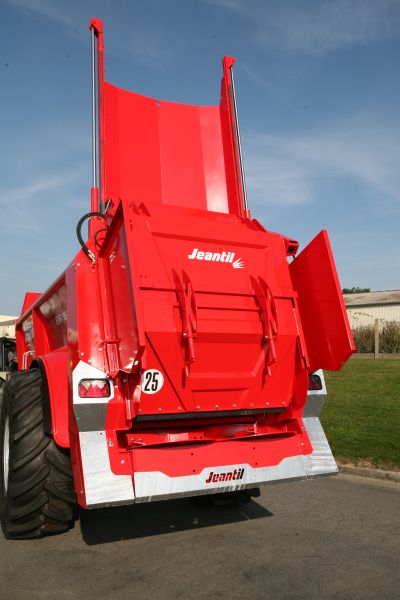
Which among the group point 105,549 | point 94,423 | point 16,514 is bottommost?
point 105,549

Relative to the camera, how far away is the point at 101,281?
14.1 ft

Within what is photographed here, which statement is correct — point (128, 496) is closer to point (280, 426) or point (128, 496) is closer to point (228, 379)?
point (228, 379)

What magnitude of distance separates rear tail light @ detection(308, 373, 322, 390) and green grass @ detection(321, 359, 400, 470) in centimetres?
235

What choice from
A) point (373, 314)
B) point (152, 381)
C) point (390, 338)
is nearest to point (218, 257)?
point (152, 381)

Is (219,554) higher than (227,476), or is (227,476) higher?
(227,476)

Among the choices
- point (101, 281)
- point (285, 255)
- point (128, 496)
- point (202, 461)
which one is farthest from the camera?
point (285, 255)

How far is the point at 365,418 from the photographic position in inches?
363

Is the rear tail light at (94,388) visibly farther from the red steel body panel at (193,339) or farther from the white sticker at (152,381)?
the white sticker at (152,381)

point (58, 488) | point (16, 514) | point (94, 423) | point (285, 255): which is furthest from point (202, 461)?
point (285, 255)

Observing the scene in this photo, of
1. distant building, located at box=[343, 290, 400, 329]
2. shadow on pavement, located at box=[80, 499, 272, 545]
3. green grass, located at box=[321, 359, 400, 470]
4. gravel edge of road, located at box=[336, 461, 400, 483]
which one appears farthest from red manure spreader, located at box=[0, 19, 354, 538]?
distant building, located at box=[343, 290, 400, 329]

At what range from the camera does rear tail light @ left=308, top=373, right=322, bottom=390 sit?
464 cm

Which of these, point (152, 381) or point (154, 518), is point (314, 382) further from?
point (154, 518)

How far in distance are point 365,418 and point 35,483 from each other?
22.0 ft

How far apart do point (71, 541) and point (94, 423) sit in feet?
3.66
